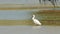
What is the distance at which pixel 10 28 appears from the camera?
406 cm

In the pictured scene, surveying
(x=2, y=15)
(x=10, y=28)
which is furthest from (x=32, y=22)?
(x=2, y=15)

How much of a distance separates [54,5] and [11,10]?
122cm

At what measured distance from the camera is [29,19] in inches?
196

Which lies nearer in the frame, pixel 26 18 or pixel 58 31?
pixel 58 31

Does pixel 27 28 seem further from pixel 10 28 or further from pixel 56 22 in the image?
pixel 56 22

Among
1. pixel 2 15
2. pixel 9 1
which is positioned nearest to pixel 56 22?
pixel 2 15

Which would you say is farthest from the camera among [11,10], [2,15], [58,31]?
[11,10]

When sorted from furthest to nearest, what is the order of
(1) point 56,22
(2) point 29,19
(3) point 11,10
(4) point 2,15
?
1. (3) point 11,10
2. (4) point 2,15
3. (2) point 29,19
4. (1) point 56,22

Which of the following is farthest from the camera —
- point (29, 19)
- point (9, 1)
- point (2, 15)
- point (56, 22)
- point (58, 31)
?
point (9, 1)

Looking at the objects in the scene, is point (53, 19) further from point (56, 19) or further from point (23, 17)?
point (23, 17)

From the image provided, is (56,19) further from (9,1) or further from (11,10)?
(9,1)

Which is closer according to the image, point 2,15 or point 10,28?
point 10,28

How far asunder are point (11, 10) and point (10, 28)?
6.61ft

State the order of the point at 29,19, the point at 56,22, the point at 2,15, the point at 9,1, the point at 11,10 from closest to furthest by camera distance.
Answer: the point at 56,22 < the point at 29,19 < the point at 2,15 < the point at 11,10 < the point at 9,1
